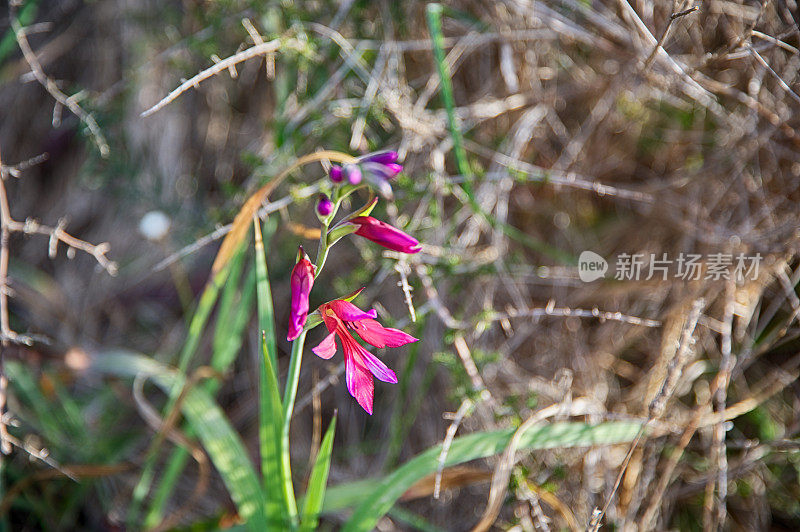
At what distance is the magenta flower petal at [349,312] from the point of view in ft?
3.22

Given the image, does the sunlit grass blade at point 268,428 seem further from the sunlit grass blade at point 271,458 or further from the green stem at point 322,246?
the green stem at point 322,246

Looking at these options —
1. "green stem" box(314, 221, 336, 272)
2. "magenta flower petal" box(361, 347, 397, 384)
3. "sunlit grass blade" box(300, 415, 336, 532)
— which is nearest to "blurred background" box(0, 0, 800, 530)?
"sunlit grass blade" box(300, 415, 336, 532)

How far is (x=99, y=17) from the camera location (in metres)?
2.45

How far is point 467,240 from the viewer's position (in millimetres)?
1828

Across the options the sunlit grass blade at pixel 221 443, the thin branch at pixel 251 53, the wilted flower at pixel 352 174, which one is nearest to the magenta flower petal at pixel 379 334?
the wilted flower at pixel 352 174

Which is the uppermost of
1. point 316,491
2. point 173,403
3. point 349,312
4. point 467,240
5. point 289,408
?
point 349,312

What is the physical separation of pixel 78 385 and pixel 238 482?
1.06m

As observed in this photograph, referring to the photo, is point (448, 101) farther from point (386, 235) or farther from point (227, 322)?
point (227, 322)

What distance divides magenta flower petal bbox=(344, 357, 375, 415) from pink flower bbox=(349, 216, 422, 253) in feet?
0.70

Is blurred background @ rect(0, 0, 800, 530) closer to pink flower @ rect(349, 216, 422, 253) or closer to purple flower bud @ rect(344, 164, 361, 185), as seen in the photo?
pink flower @ rect(349, 216, 422, 253)

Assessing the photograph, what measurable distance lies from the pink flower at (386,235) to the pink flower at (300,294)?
0.11m

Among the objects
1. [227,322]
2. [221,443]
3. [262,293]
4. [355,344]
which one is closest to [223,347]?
[227,322]

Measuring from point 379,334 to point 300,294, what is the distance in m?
0.16

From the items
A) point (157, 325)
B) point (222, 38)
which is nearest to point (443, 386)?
point (157, 325)
